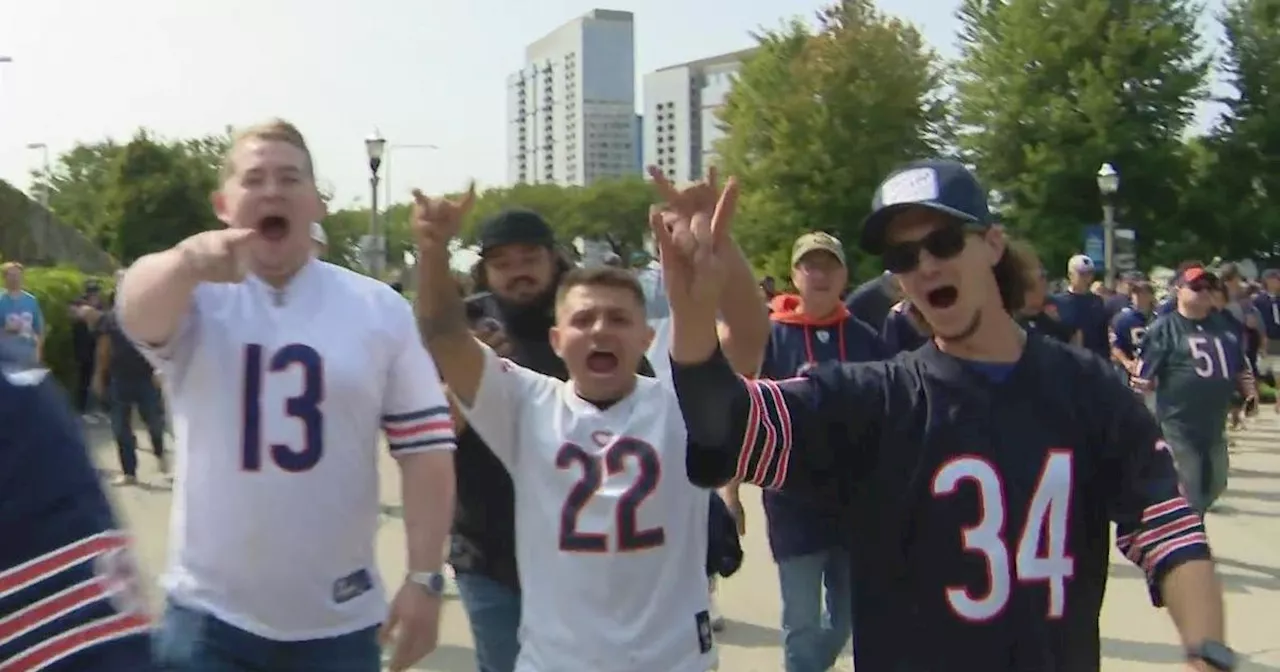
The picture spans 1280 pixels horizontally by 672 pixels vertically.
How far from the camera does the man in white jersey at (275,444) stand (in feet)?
10.2

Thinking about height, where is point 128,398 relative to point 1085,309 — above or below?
below

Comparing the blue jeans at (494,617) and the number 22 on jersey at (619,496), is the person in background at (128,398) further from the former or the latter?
the number 22 on jersey at (619,496)

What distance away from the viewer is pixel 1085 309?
436 inches

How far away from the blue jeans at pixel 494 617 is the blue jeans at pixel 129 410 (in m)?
8.37

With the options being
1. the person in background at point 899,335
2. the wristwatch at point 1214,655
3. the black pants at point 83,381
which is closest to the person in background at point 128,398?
the black pants at point 83,381

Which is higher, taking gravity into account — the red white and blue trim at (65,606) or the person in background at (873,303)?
the person in background at (873,303)

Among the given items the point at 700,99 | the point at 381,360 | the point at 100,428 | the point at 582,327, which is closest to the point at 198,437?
the point at 381,360

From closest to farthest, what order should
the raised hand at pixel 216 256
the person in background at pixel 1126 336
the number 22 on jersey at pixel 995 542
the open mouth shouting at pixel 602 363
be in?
the number 22 on jersey at pixel 995 542 < the raised hand at pixel 216 256 < the open mouth shouting at pixel 602 363 < the person in background at pixel 1126 336

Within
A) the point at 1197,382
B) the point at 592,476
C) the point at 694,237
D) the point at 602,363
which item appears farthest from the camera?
the point at 1197,382

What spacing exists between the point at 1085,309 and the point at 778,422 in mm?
9190

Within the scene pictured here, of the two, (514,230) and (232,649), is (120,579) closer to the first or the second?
(232,649)

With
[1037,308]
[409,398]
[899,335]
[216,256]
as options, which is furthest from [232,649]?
[899,335]

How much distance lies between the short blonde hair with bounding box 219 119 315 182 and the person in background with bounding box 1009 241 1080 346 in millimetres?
1635

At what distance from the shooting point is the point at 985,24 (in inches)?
1693
